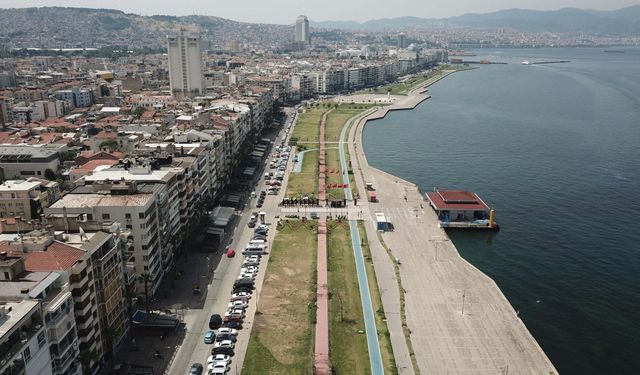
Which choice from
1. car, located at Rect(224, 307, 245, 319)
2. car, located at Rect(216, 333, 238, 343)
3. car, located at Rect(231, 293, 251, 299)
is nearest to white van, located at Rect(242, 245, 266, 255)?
car, located at Rect(231, 293, 251, 299)

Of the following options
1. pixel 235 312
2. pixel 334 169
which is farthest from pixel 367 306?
pixel 334 169

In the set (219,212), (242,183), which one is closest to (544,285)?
(219,212)

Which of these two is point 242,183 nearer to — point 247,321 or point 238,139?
point 238,139

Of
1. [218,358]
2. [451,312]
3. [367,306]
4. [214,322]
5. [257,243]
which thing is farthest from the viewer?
[257,243]

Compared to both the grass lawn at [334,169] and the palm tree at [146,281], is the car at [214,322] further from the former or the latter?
the grass lawn at [334,169]

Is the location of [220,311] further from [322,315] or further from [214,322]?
[322,315]

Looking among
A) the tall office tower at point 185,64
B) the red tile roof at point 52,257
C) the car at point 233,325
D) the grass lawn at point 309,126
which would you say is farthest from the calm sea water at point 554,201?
the tall office tower at point 185,64
